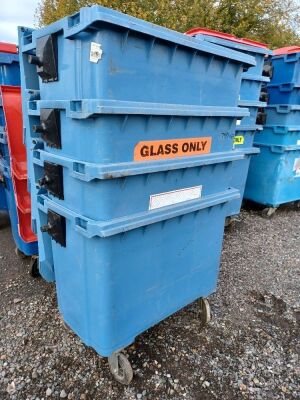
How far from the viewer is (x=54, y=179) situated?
163 cm

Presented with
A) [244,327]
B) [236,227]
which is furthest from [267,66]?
[244,327]

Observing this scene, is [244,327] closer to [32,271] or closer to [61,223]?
[61,223]

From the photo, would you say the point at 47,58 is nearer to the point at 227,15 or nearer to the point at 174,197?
the point at 174,197

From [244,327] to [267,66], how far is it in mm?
3245

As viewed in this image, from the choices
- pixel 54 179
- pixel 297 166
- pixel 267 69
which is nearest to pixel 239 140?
pixel 267 69

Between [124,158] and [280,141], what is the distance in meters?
3.48

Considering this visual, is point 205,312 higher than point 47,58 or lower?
lower

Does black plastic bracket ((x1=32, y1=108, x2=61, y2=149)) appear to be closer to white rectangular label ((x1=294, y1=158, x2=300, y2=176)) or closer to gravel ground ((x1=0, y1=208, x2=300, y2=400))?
gravel ground ((x1=0, y1=208, x2=300, y2=400))

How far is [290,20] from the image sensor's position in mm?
11125

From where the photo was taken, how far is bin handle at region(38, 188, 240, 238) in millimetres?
1414

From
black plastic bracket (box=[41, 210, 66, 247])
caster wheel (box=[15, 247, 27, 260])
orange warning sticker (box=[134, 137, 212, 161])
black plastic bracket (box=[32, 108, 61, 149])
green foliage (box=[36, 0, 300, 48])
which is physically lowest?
caster wheel (box=[15, 247, 27, 260])

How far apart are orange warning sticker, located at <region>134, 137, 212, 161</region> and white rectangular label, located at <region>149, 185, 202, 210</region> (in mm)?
210

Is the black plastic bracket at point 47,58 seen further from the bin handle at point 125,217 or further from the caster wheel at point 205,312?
the caster wheel at point 205,312

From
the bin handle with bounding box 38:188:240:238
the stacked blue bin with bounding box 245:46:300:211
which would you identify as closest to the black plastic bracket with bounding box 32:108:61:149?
the bin handle with bounding box 38:188:240:238
